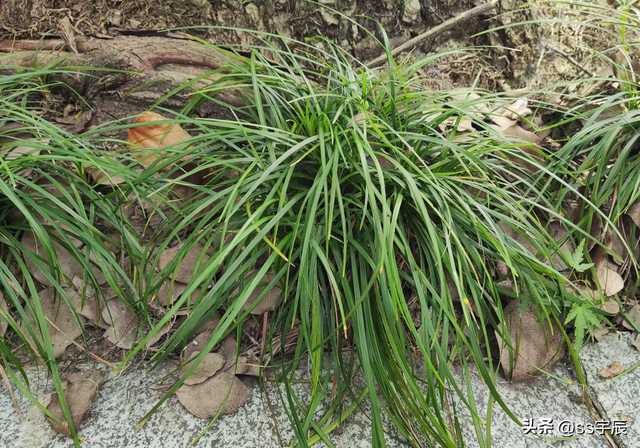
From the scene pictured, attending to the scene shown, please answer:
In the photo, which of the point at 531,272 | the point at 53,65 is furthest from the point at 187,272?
the point at 531,272

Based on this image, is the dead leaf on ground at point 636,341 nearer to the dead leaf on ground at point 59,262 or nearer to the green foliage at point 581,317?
the green foliage at point 581,317

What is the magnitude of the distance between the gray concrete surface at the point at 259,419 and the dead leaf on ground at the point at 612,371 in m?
0.02

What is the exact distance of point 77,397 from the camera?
132 centimetres

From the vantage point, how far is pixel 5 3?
193cm

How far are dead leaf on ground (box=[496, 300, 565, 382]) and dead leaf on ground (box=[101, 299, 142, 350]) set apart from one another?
46.4 inches

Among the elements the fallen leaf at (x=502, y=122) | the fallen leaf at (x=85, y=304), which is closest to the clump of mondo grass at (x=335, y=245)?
the fallen leaf at (x=85, y=304)

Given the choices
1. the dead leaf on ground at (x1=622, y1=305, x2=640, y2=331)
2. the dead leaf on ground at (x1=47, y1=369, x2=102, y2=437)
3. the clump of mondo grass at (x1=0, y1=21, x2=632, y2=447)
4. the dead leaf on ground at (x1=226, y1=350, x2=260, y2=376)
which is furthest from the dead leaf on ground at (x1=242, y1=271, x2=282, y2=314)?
the dead leaf on ground at (x1=622, y1=305, x2=640, y2=331)

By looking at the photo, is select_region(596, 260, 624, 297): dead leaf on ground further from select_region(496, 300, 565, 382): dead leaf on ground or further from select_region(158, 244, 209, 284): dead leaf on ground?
select_region(158, 244, 209, 284): dead leaf on ground

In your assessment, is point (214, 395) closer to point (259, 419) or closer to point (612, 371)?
point (259, 419)

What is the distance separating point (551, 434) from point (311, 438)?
0.69m

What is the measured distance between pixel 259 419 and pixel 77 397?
1.72 feet

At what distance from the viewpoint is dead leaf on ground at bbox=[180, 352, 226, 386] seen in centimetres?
136

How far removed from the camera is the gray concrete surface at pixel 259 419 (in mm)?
1256

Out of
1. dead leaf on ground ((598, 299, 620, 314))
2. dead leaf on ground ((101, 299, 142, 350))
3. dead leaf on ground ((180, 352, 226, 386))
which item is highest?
dead leaf on ground ((101, 299, 142, 350))
